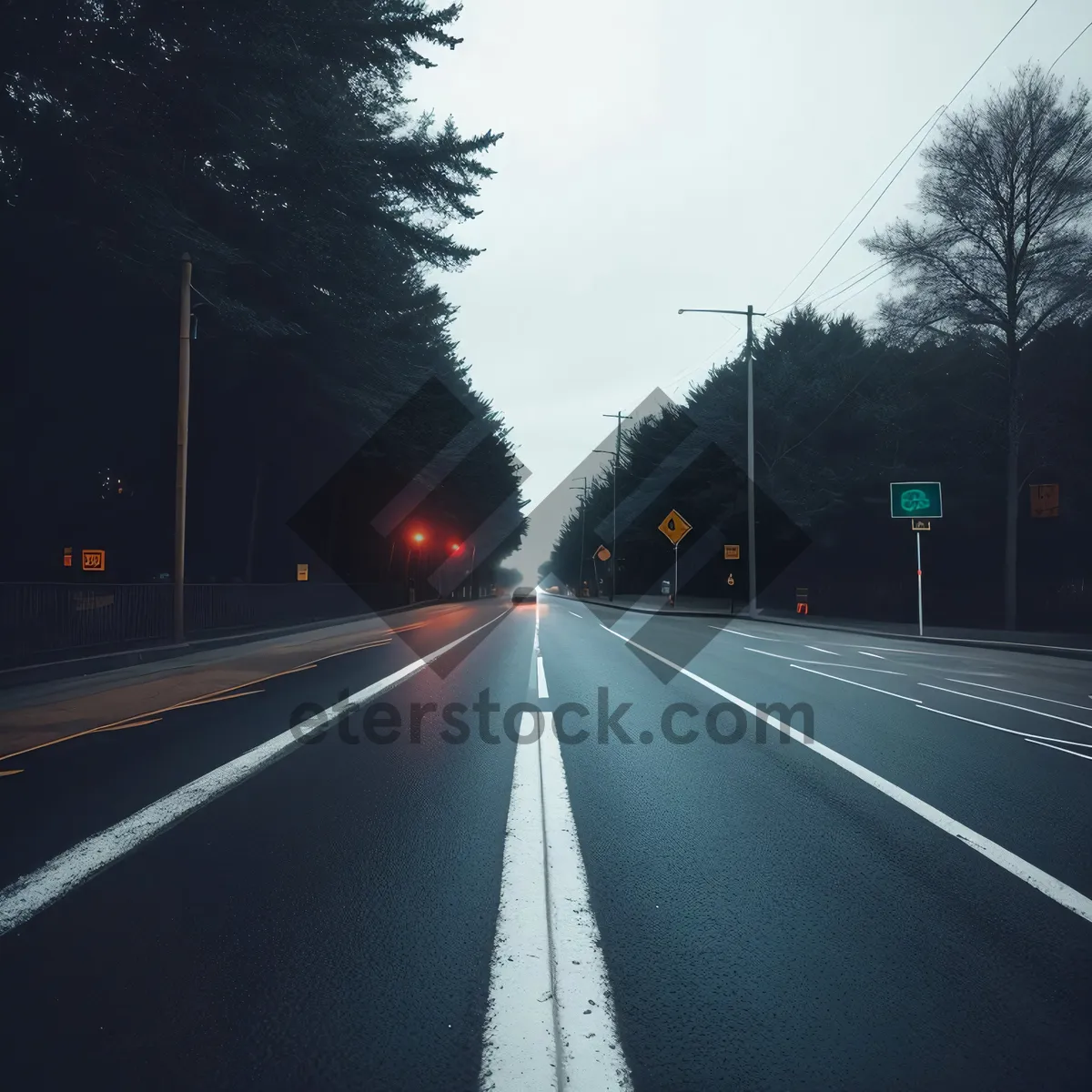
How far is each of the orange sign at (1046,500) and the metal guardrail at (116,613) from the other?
22127 millimetres

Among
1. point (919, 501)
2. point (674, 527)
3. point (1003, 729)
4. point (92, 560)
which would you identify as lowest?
point (1003, 729)

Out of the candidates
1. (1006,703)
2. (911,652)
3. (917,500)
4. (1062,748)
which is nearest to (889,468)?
(917,500)

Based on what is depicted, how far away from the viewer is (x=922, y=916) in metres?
3.86

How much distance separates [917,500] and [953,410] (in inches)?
344

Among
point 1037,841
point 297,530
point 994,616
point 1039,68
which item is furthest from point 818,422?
point 1037,841

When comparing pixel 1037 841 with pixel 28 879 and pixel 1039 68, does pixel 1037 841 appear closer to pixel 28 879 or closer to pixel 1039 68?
pixel 28 879

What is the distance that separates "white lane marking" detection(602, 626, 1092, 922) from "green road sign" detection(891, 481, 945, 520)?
20.7 m

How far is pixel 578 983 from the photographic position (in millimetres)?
3217

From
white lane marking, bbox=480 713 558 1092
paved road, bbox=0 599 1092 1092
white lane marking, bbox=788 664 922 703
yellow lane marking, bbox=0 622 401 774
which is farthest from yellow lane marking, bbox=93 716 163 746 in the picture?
white lane marking, bbox=788 664 922 703

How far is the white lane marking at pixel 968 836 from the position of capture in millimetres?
4066

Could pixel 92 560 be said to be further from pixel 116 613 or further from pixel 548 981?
pixel 548 981

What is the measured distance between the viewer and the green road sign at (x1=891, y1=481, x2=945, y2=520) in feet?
88.4

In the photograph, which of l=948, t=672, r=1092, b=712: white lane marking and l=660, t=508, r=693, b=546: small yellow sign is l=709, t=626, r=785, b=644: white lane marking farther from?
l=660, t=508, r=693, b=546: small yellow sign

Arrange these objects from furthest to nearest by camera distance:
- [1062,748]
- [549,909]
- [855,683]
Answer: [855,683]
[1062,748]
[549,909]
